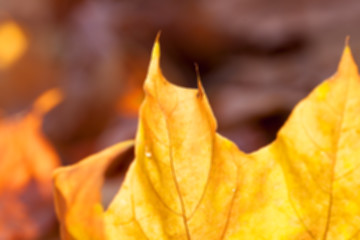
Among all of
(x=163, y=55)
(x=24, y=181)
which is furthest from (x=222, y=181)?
(x=163, y=55)

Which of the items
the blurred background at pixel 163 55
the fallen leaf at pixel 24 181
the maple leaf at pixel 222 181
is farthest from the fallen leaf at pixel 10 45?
the maple leaf at pixel 222 181

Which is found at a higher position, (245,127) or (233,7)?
(233,7)

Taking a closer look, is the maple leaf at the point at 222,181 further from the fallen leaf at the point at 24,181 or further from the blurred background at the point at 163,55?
the blurred background at the point at 163,55

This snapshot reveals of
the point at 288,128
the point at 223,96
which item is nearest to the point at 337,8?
the point at 223,96

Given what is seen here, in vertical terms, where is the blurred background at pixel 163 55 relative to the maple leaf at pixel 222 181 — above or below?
below

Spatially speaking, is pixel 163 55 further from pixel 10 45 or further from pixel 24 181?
pixel 24 181

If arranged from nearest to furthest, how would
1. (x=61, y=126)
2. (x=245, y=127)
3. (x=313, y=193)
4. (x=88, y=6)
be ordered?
(x=313, y=193) → (x=245, y=127) → (x=61, y=126) → (x=88, y=6)

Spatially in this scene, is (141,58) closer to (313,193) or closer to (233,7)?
(233,7)
